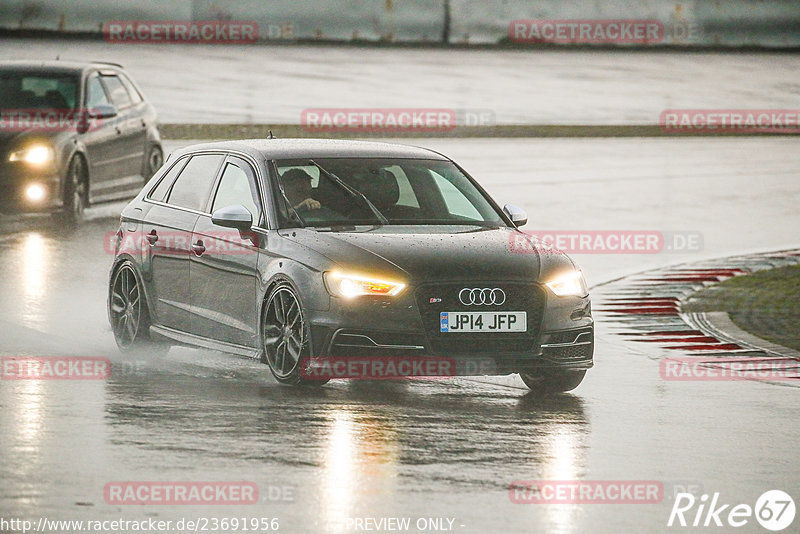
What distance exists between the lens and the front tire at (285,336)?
11461 millimetres

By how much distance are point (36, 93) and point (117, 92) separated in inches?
50.8

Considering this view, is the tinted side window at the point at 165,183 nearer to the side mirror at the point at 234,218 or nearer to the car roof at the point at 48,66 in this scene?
the side mirror at the point at 234,218

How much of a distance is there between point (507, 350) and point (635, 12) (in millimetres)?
43152

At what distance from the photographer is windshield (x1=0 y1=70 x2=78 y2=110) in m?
22.2

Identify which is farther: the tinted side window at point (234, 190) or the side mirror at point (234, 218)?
the tinted side window at point (234, 190)

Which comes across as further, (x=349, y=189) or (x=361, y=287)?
(x=349, y=189)

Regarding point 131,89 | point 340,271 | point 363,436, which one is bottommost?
point 363,436

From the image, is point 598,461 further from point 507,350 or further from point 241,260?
point 241,260

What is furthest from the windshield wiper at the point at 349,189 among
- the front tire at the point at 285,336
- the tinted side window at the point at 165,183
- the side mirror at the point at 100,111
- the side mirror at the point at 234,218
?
the side mirror at the point at 100,111

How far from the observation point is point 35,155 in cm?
2122

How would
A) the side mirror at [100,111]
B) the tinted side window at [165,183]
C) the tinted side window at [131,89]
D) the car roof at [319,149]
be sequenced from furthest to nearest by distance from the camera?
1. the tinted side window at [131,89]
2. the side mirror at [100,111]
3. the tinted side window at [165,183]
4. the car roof at [319,149]

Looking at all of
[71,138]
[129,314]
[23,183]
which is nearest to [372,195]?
[129,314]

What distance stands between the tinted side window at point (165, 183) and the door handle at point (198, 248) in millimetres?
914

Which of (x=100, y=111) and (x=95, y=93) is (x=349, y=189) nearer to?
(x=100, y=111)
